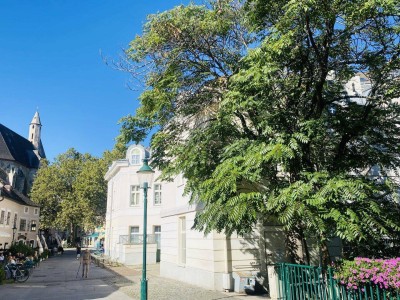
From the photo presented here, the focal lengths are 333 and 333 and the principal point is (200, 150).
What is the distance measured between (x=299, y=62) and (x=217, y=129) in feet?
9.65

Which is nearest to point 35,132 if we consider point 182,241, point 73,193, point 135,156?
point 73,193

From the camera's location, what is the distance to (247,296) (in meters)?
11.2

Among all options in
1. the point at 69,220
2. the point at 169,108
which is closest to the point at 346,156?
the point at 169,108

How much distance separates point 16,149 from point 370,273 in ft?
263

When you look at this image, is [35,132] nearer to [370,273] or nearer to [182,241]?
[182,241]

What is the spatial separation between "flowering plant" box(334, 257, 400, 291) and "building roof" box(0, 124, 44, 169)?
237 feet

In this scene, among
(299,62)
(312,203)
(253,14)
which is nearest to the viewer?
(312,203)

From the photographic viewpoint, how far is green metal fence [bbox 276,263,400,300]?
677cm

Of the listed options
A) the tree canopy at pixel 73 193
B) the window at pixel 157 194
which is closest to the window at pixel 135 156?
the window at pixel 157 194

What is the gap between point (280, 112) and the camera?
8.37 m

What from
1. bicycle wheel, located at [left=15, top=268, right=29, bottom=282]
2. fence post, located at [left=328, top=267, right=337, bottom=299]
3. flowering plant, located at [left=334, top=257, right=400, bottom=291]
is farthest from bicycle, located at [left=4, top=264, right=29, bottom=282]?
flowering plant, located at [left=334, top=257, right=400, bottom=291]

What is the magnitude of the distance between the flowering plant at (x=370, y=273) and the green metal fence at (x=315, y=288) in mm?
117

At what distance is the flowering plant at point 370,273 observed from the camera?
6328 mm

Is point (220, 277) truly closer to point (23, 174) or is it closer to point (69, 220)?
point (69, 220)
